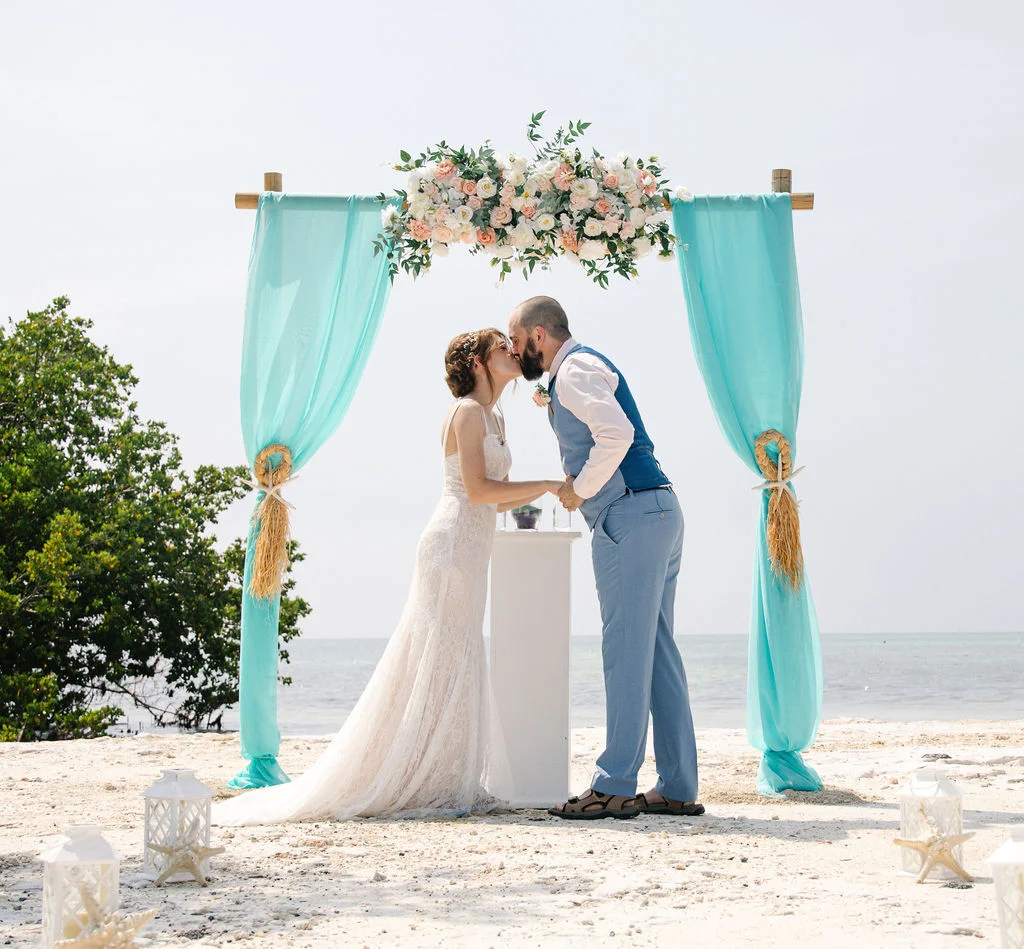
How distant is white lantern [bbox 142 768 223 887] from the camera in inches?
130

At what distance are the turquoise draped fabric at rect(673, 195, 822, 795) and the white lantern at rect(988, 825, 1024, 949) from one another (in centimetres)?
276

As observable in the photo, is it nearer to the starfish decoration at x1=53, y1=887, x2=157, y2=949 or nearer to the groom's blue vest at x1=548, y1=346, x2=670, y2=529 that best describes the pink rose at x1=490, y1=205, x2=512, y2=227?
the groom's blue vest at x1=548, y1=346, x2=670, y2=529

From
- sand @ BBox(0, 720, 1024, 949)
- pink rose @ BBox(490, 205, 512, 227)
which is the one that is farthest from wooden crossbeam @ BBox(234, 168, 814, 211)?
sand @ BBox(0, 720, 1024, 949)

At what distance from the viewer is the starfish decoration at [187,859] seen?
10.8ft

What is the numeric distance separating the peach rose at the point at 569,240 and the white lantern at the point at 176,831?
2606 mm

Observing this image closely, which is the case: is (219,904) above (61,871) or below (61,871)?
below

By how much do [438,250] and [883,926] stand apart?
10.7 ft

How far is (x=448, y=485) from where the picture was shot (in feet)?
15.4

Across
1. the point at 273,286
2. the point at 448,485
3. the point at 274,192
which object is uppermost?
the point at 274,192

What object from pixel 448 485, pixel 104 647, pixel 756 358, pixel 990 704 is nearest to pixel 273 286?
pixel 448 485

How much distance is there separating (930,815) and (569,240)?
2.66 m

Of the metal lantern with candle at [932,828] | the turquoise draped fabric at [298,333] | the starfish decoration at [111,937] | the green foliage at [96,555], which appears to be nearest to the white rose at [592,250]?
the turquoise draped fabric at [298,333]

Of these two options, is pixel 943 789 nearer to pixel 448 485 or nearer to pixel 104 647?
pixel 448 485

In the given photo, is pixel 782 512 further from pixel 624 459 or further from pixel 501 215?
pixel 501 215
